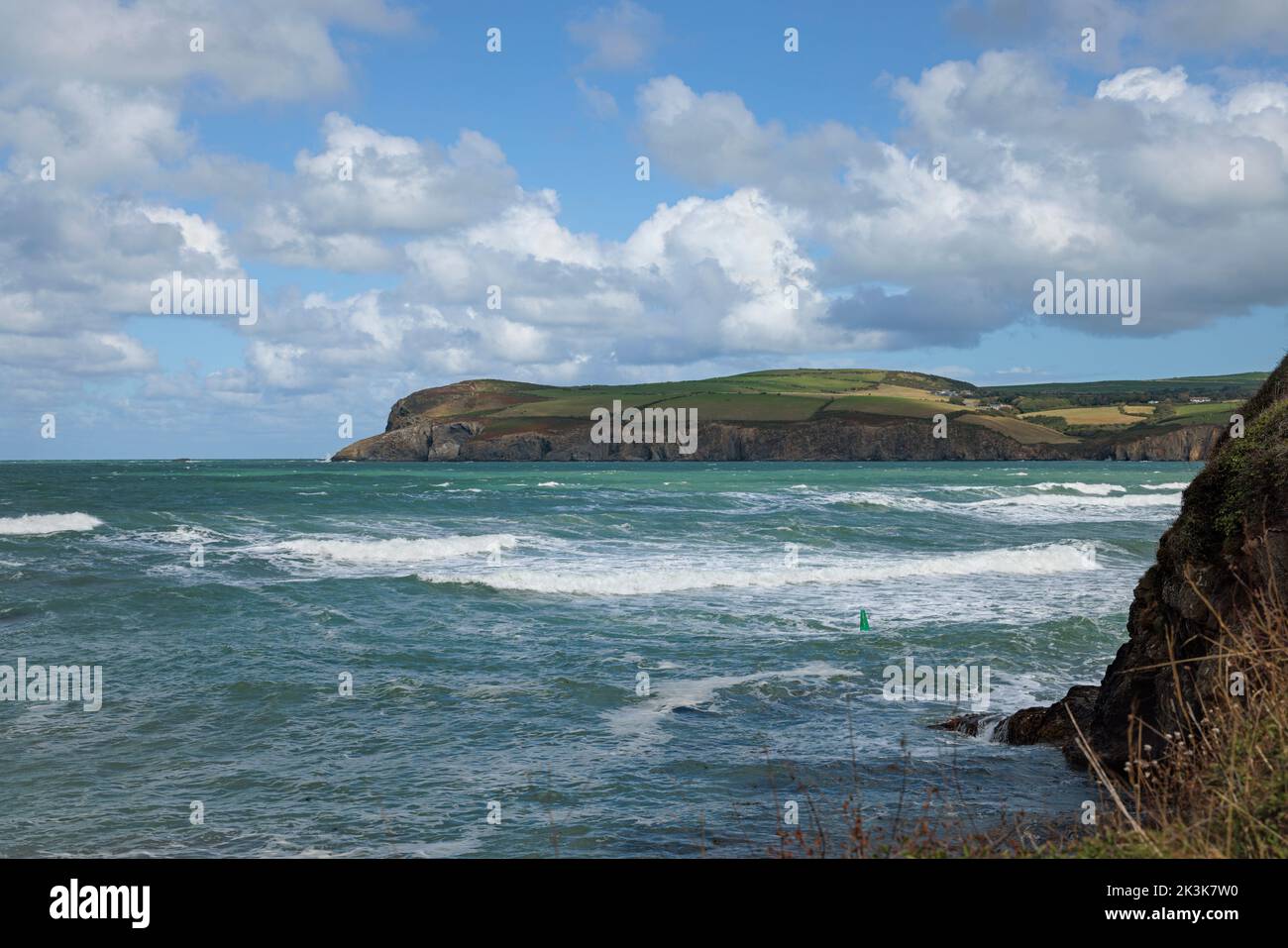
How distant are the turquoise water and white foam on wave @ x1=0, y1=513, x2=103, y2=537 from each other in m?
2.82

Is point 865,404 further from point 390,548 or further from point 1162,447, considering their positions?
point 390,548

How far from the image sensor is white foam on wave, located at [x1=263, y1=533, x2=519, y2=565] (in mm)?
30156

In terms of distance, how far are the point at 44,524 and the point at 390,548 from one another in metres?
16.8

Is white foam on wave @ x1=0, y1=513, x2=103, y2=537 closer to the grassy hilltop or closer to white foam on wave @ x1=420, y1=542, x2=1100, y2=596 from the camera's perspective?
white foam on wave @ x1=420, y1=542, x2=1100, y2=596

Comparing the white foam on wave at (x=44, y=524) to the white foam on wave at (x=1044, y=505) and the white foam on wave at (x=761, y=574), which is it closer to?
the white foam on wave at (x=761, y=574)

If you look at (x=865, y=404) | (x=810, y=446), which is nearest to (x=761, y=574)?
(x=810, y=446)

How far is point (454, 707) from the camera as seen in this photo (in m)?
13.2

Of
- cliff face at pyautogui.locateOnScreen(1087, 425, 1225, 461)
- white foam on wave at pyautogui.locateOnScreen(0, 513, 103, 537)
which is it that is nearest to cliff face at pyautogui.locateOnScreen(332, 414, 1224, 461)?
cliff face at pyautogui.locateOnScreen(1087, 425, 1225, 461)

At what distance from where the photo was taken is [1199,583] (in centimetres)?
909

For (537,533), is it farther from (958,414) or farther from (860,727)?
(958,414)

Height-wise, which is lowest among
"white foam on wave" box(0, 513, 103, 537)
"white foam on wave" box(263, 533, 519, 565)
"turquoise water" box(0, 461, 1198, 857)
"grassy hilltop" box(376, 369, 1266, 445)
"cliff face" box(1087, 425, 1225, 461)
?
"turquoise water" box(0, 461, 1198, 857)

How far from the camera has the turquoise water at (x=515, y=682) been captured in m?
9.20
